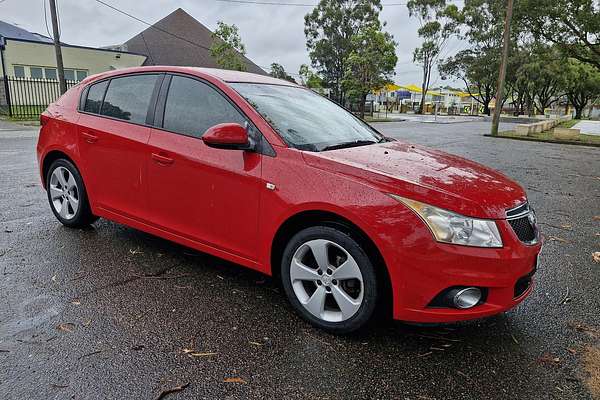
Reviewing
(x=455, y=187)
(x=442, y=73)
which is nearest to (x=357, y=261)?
(x=455, y=187)

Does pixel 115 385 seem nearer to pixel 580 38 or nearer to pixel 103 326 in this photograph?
pixel 103 326

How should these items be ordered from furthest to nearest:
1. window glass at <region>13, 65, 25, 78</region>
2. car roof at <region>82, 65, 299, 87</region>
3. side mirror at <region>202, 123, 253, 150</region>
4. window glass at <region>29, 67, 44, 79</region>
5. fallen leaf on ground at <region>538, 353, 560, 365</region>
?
1. window glass at <region>29, 67, 44, 79</region>
2. window glass at <region>13, 65, 25, 78</region>
3. car roof at <region>82, 65, 299, 87</region>
4. side mirror at <region>202, 123, 253, 150</region>
5. fallen leaf on ground at <region>538, 353, 560, 365</region>

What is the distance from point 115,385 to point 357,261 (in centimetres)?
143

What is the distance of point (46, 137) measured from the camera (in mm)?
4402

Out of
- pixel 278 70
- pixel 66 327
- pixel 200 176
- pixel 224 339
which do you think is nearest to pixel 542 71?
pixel 278 70

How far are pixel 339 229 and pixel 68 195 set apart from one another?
123 inches

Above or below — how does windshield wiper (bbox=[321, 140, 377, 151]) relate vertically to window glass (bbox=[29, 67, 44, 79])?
below

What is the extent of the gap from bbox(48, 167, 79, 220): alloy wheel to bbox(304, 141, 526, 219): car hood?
2.74 metres

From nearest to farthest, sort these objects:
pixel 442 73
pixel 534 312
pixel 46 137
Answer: pixel 534 312 < pixel 46 137 < pixel 442 73

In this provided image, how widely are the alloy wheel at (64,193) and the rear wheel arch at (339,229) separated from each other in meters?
2.44

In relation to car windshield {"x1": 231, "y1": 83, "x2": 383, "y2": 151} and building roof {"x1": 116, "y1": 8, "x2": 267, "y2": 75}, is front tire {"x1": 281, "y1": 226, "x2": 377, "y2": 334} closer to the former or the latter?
car windshield {"x1": 231, "y1": 83, "x2": 383, "y2": 151}

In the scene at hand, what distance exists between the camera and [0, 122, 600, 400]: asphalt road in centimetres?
221

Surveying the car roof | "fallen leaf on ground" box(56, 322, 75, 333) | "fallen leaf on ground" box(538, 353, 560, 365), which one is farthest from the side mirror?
"fallen leaf on ground" box(538, 353, 560, 365)

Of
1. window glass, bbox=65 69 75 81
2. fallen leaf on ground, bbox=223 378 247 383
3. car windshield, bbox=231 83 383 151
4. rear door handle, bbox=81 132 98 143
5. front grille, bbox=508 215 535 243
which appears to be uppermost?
window glass, bbox=65 69 75 81
